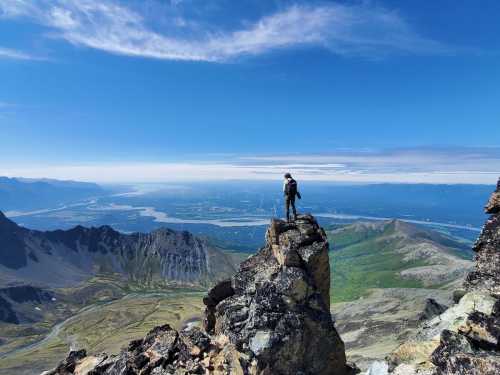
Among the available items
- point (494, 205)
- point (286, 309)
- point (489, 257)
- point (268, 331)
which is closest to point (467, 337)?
point (489, 257)

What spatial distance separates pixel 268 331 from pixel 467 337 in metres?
12.4

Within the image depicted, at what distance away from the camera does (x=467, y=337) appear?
21.6 m

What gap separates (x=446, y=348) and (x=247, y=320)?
14.1m

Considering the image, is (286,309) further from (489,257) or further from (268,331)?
(489,257)

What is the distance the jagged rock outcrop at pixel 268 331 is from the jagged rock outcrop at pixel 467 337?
21.8ft

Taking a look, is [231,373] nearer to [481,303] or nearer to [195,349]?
[195,349]

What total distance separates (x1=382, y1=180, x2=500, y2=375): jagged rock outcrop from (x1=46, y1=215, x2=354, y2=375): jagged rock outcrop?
6633 millimetres

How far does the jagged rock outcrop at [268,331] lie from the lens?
2722 cm

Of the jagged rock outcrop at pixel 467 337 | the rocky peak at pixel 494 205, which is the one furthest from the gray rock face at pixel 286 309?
the rocky peak at pixel 494 205

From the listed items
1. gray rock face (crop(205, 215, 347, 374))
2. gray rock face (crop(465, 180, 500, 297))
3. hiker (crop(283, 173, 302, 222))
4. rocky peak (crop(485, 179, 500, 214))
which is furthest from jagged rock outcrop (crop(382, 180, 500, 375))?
hiker (crop(283, 173, 302, 222))

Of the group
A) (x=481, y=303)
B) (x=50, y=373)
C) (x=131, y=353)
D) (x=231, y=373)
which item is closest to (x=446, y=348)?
(x=481, y=303)

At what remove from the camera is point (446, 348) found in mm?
20766

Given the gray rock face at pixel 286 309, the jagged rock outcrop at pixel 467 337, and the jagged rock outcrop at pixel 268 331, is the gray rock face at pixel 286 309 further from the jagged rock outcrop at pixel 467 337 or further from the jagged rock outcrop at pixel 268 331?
the jagged rock outcrop at pixel 467 337

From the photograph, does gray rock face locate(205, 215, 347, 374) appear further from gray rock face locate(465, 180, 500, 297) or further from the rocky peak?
the rocky peak
